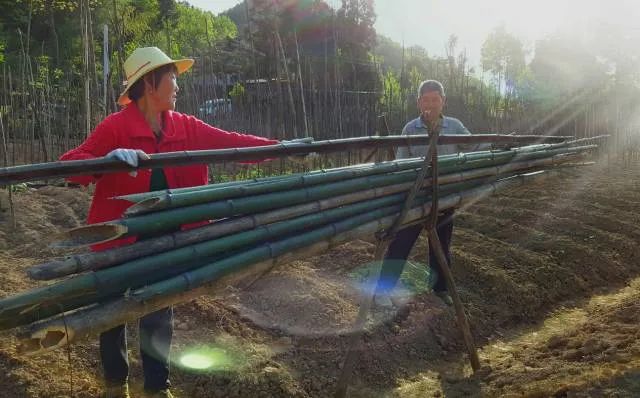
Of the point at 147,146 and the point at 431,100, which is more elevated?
the point at 431,100

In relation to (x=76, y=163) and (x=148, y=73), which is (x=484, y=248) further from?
(x=76, y=163)

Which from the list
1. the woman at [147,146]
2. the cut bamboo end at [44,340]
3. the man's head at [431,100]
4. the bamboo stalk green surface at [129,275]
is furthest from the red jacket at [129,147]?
the man's head at [431,100]

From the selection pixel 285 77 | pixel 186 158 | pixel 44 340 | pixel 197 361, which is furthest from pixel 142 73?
pixel 285 77

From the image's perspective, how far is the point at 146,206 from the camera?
1.66m

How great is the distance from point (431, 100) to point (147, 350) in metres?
2.20

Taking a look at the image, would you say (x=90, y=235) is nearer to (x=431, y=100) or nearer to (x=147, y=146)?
(x=147, y=146)

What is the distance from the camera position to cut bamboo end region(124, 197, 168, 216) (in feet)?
5.37

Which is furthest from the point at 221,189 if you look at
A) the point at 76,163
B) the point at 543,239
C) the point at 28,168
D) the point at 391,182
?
the point at 543,239

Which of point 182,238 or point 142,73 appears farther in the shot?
point 142,73

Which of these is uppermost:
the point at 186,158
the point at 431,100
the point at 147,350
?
the point at 431,100

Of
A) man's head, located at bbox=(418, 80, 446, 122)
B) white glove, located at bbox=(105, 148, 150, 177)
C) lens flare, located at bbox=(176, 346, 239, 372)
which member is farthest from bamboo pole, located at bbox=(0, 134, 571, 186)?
lens flare, located at bbox=(176, 346, 239, 372)

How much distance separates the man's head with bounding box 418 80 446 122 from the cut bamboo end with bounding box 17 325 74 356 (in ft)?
8.22

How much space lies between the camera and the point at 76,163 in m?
1.60

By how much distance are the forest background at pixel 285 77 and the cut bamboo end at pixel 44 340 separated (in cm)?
202
